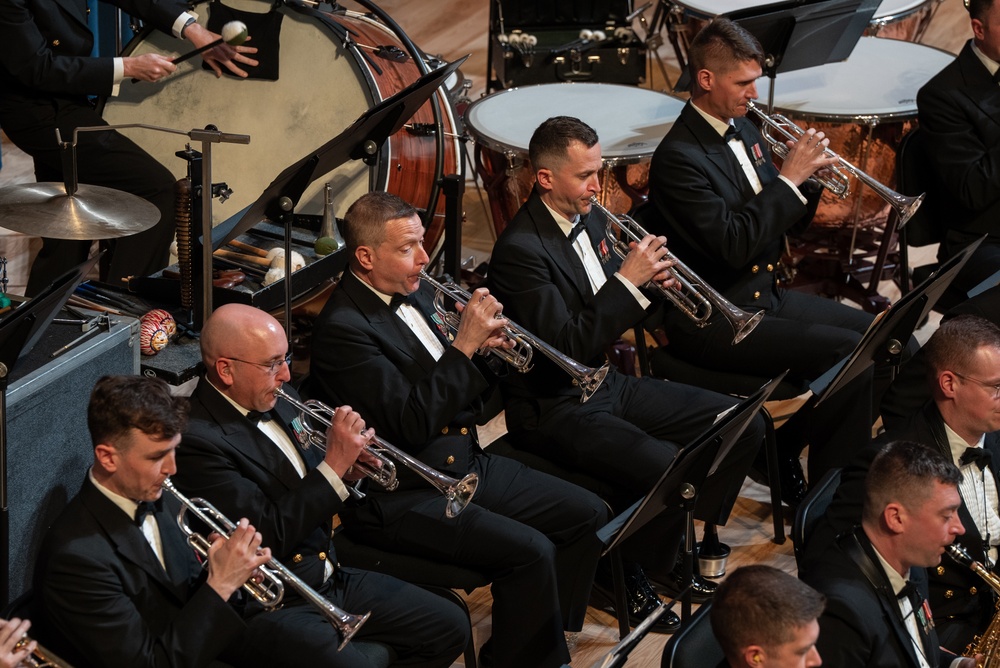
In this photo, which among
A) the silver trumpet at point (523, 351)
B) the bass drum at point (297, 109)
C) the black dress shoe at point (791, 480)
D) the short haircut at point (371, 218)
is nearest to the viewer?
the short haircut at point (371, 218)

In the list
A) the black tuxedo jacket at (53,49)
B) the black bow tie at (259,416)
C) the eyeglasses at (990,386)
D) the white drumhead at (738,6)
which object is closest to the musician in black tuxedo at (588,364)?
the eyeglasses at (990,386)

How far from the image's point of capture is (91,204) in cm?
446

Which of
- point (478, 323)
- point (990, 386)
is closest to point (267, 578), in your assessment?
point (478, 323)

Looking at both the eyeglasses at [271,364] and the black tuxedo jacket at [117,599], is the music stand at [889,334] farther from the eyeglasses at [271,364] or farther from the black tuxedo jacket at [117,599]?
the black tuxedo jacket at [117,599]

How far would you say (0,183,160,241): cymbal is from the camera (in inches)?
169

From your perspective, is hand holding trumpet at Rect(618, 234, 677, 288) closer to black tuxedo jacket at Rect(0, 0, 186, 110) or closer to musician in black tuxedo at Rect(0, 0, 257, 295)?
musician in black tuxedo at Rect(0, 0, 257, 295)

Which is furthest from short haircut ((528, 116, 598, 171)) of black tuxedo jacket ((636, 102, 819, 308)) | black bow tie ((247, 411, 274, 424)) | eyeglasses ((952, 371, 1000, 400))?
eyeglasses ((952, 371, 1000, 400))

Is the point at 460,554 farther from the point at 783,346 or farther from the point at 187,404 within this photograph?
the point at 783,346

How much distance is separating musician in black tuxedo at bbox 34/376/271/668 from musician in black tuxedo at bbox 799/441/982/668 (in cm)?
140

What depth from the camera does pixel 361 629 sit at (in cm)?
371

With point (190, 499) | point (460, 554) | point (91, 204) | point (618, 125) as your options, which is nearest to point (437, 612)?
point (460, 554)

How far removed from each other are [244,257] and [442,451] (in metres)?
1.52

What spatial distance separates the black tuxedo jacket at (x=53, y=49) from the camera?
17.6 ft

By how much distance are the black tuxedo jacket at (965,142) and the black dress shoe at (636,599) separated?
6.64 ft
